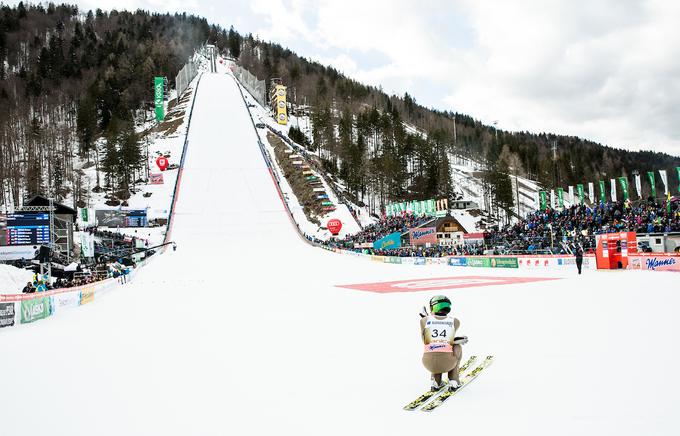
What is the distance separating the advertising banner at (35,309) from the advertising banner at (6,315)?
19.1 inches

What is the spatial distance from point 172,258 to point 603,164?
357ft

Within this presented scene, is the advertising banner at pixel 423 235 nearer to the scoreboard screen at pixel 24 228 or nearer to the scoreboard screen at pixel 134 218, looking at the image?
the scoreboard screen at pixel 134 218

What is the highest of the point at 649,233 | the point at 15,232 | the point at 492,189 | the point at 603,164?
the point at 603,164

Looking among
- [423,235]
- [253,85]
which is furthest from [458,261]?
[253,85]

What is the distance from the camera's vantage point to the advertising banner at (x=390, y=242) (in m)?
43.3

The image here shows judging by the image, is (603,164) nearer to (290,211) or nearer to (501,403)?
(290,211)

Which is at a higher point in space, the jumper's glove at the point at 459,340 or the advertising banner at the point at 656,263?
the jumper's glove at the point at 459,340

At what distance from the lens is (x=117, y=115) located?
8769 centimetres

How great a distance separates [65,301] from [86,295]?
214 cm

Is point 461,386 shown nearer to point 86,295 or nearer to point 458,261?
point 86,295

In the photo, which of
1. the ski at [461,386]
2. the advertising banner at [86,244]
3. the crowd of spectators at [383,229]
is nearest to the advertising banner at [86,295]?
the advertising banner at [86,244]

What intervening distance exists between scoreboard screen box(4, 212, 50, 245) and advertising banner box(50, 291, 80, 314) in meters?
18.3

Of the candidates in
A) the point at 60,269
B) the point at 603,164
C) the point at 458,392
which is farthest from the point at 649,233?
the point at 603,164

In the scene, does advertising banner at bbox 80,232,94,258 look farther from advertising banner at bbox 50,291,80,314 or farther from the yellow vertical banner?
the yellow vertical banner
